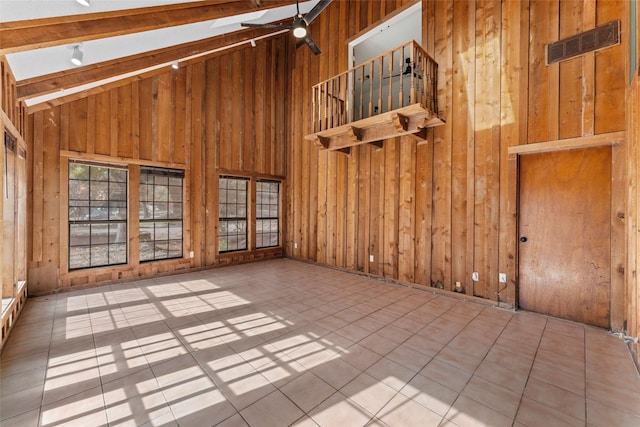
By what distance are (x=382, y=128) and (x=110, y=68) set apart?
412cm

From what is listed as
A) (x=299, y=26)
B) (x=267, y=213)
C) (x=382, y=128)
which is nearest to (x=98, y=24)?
(x=299, y=26)

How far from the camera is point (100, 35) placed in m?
2.35

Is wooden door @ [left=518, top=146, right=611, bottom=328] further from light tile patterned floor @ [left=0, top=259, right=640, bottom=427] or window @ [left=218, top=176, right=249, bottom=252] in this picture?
window @ [left=218, top=176, right=249, bottom=252]

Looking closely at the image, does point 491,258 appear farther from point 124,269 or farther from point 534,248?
point 124,269

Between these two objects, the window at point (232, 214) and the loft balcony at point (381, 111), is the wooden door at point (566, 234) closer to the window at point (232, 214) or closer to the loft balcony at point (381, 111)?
the loft balcony at point (381, 111)

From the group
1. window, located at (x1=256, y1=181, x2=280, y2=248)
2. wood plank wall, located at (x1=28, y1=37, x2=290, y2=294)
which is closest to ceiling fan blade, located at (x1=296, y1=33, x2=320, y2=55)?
wood plank wall, located at (x1=28, y1=37, x2=290, y2=294)

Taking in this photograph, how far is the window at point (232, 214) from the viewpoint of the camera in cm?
617

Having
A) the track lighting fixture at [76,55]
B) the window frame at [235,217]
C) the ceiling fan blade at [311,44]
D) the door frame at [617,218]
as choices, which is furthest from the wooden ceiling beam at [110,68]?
the door frame at [617,218]

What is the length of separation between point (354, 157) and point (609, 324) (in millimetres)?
4289

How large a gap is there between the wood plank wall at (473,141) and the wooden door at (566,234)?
0.44 feet

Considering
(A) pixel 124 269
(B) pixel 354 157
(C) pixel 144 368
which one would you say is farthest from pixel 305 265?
(C) pixel 144 368

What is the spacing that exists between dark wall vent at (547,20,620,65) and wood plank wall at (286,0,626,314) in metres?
0.07

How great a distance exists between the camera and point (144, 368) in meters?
2.23

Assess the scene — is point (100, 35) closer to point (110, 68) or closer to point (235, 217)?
point (110, 68)
